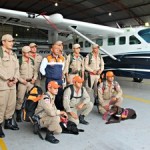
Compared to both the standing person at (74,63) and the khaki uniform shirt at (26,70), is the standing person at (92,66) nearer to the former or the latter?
the standing person at (74,63)

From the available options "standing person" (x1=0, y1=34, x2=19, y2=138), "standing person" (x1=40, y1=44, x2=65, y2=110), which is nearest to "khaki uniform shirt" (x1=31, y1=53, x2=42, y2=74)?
"standing person" (x1=40, y1=44, x2=65, y2=110)

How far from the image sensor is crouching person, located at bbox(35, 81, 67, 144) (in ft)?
12.1

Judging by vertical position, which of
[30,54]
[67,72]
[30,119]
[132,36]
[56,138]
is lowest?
[56,138]

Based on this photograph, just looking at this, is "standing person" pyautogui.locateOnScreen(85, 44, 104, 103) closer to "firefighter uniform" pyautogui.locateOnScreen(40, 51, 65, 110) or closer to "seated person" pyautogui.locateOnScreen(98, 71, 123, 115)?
"seated person" pyautogui.locateOnScreen(98, 71, 123, 115)

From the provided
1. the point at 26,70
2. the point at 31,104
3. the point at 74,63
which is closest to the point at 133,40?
the point at 74,63

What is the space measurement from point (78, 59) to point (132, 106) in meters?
1.85

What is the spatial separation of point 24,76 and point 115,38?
5105mm

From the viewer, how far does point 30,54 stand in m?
5.05

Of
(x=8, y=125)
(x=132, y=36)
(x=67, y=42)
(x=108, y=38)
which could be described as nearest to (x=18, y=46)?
(x=67, y=42)

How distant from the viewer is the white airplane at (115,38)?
7.83 metres

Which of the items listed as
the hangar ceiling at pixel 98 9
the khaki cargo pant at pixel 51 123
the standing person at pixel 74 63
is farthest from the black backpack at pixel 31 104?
the hangar ceiling at pixel 98 9

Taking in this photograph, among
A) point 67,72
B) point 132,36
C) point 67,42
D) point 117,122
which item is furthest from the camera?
point 67,42

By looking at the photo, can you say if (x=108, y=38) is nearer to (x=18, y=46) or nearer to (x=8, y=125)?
→ (x=18, y=46)

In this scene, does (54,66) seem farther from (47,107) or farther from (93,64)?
(93,64)
